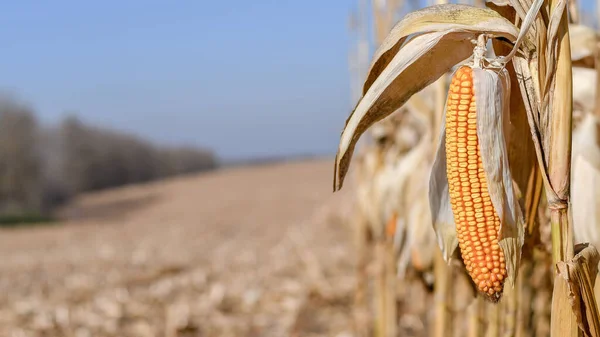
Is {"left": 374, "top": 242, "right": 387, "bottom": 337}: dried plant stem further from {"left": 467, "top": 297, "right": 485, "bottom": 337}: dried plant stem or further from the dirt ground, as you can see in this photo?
{"left": 467, "top": 297, "right": 485, "bottom": 337}: dried plant stem

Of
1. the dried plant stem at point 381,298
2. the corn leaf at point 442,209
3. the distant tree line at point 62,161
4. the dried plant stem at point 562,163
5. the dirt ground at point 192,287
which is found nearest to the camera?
the dried plant stem at point 562,163

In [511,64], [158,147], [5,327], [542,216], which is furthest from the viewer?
[158,147]

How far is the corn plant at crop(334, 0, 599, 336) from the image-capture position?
95 centimetres

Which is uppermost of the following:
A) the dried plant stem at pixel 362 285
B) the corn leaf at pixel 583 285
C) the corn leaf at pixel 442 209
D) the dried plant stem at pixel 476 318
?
the corn leaf at pixel 442 209

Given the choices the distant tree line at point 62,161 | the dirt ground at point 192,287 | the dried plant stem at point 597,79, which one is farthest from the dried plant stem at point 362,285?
the distant tree line at point 62,161

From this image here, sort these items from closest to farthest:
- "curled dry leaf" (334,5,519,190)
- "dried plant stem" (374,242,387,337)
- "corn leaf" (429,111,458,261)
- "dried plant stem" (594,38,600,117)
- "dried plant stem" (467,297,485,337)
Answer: "curled dry leaf" (334,5,519,190)
"corn leaf" (429,111,458,261)
"dried plant stem" (594,38,600,117)
"dried plant stem" (467,297,485,337)
"dried plant stem" (374,242,387,337)

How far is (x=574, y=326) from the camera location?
97 centimetres

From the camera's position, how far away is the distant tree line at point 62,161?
2820 cm

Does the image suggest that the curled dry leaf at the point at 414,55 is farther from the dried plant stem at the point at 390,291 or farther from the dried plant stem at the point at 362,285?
the dried plant stem at the point at 362,285

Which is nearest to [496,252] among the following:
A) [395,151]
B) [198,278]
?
[395,151]

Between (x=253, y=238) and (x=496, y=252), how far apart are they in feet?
37.4

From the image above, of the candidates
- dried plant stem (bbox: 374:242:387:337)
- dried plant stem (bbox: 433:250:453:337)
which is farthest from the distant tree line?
dried plant stem (bbox: 433:250:453:337)

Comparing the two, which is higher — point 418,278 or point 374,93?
point 374,93

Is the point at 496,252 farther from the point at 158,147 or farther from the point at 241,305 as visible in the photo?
the point at 158,147
